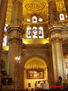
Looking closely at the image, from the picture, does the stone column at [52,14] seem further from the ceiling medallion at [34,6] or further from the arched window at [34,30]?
the arched window at [34,30]

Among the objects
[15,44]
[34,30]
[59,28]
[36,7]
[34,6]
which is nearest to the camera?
[15,44]

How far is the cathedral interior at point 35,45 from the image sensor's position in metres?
18.1

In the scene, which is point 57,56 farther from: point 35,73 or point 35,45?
point 35,73

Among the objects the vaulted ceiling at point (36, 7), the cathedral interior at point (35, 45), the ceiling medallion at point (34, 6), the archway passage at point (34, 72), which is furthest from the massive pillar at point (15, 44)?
the ceiling medallion at point (34, 6)

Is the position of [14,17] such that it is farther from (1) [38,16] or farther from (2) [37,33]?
(1) [38,16]

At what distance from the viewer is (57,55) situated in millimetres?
18016

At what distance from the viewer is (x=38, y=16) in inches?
1162

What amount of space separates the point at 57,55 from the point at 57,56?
5.6 inches

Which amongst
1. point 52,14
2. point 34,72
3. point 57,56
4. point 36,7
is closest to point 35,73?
point 34,72

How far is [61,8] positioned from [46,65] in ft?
42.8

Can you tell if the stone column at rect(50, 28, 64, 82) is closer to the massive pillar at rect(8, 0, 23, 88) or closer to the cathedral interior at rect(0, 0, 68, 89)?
the cathedral interior at rect(0, 0, 68, 89)

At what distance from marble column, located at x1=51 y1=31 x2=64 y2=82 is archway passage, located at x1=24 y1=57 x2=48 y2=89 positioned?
21.8ft

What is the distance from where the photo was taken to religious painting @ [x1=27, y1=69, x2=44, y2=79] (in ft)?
80.5

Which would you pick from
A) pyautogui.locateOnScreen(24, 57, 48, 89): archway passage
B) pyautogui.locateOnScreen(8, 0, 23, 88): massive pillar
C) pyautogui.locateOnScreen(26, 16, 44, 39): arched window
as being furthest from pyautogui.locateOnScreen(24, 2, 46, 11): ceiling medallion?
pyautogui.locateOnScreen(24, 57, 48, 89): archway passage
